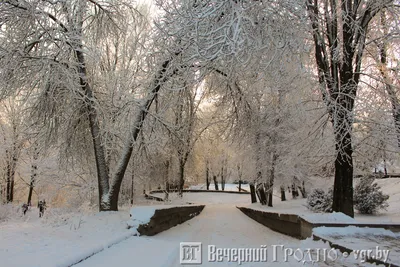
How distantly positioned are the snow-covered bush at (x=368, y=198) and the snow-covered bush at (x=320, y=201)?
3.89ft

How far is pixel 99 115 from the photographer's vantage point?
40.4 feet

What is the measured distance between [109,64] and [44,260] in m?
13.0

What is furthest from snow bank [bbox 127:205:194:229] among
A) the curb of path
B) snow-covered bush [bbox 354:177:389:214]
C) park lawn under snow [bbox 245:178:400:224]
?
snow-covered bush [bbox 354:177:389:214]

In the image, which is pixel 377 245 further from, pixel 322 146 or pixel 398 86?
pixel 398 86

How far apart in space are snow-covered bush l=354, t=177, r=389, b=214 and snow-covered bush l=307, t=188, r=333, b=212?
3.89 feet

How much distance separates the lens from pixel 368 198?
47.9ft

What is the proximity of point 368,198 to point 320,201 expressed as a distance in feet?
7.06

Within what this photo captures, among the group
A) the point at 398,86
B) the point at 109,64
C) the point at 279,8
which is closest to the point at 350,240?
the point at 279,8

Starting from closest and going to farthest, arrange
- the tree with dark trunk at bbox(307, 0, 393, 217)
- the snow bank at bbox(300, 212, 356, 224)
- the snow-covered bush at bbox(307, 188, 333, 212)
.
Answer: the snow bank at bbox(300, 212, 356, 224), the tree with dark trunk at bbox(307, 0, 393, 217), the snow-covered bush at bbox(307, 188, 333, 212)

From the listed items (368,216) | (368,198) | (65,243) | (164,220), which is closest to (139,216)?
(164,220)

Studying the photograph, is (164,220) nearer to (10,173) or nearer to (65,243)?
(65,243)

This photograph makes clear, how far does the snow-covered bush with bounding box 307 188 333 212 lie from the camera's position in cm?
1555

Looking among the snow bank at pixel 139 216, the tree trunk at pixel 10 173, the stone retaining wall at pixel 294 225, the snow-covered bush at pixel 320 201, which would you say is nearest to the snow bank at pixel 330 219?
the stone retaining wall at pixel 294 225

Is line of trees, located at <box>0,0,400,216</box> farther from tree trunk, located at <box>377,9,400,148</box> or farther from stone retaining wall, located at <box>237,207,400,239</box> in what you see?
stone retaining wall, located at <box>237,207,400,239</box>
